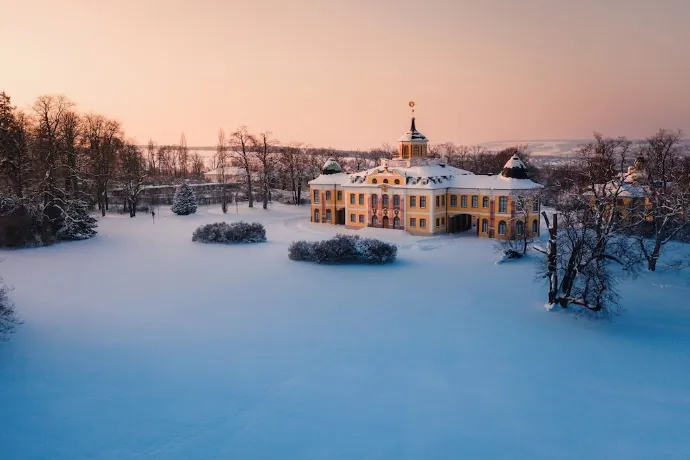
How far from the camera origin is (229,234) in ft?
125

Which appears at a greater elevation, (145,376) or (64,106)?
(64,106)

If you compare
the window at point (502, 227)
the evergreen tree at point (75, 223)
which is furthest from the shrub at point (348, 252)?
the evergreen tree at point (75, 223)

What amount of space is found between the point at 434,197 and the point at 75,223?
27.9m

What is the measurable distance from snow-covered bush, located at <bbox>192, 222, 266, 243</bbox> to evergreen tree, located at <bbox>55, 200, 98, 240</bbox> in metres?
8.40

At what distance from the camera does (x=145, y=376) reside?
15.1m

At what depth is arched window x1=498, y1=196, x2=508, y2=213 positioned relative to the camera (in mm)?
41062

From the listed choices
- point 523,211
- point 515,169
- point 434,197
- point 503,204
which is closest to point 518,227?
point 523,211

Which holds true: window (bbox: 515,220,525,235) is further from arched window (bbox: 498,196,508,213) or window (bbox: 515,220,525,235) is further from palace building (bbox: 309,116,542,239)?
arched window (bbox: 498,196,508,213)

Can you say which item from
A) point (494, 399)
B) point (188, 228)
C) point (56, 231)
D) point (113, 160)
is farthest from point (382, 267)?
point (113, 160)

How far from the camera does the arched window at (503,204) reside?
41.1 meters

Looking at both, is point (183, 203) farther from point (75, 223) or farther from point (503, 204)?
point (503, 204)

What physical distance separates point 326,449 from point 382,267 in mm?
18988

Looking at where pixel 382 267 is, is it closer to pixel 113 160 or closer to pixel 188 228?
pixel 188 228

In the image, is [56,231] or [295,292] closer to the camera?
[295,292]
